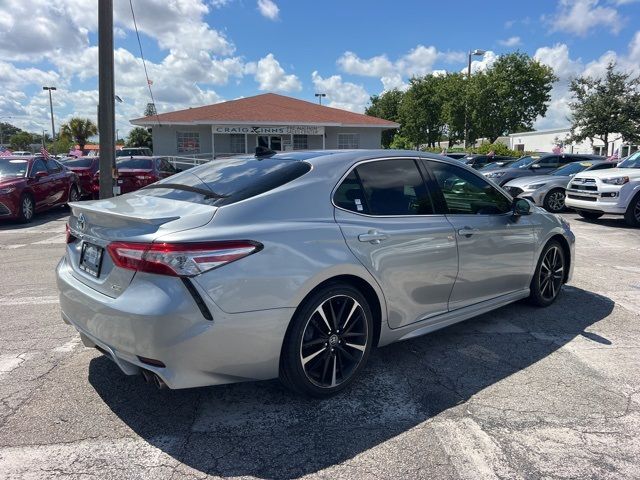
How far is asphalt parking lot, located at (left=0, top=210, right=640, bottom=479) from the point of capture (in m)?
2.68


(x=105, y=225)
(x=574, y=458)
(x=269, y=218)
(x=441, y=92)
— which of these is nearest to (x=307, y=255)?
(x=269, y=218)

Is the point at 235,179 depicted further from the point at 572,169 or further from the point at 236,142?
the point at 236,142

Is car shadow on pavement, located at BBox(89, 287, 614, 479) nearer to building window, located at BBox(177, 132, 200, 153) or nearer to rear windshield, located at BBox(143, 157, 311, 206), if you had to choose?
rear windshield, located at BBox(143, 157, 311, 206)

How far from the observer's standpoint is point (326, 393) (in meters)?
3.31

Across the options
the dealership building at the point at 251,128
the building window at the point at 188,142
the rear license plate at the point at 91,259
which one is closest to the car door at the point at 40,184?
the rear license plate at the point at 91,259

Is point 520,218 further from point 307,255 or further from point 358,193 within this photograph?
point 307,255

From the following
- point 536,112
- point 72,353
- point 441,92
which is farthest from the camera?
point 441,92

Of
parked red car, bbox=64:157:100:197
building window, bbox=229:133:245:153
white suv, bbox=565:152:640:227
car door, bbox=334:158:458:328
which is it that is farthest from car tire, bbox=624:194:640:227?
building window, bbox=229:133:245:153

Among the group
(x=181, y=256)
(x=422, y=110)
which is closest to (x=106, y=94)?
(x=181, y=256)

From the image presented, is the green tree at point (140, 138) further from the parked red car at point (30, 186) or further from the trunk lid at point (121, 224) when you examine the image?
the trunk lid at point (121, 224)

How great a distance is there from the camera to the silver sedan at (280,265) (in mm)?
2746

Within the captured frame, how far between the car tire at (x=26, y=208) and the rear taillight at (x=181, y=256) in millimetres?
10456

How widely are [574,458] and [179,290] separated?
7.65ft

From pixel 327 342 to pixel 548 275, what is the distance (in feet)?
10.2
